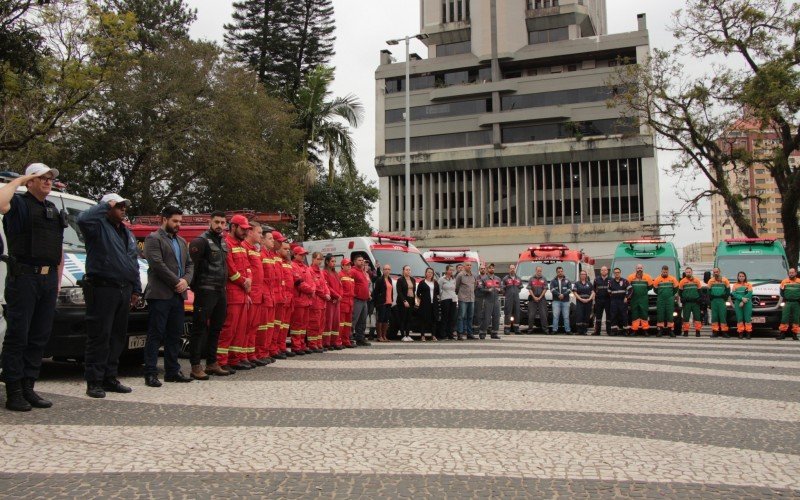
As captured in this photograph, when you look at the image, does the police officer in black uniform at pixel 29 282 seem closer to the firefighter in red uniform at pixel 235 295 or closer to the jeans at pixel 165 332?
the jeans at pixel 165 332

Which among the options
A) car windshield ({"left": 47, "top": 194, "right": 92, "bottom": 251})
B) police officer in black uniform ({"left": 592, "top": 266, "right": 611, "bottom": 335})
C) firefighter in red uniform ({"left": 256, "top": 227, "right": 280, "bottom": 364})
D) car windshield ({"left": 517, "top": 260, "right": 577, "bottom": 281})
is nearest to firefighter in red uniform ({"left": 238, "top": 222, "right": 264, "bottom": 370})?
firefighter in red uniform ({"left": 256, "top": 227, "right": 280, "bottom": 364})

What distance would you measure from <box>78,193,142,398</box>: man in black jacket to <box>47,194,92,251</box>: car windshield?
5.21 ft

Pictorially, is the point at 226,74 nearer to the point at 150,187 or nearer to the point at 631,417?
the point at 150,187

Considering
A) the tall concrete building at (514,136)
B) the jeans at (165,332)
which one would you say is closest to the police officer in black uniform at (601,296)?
the jeans at (165,332)

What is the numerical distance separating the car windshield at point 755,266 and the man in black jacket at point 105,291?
16.7m

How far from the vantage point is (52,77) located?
61.1ft

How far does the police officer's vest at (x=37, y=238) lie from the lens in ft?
19.5

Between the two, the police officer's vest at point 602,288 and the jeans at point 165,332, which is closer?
the jeans at point 165,332

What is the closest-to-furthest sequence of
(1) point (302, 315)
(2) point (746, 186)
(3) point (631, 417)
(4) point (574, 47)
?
(3) point (631, 417) < (1) point (302, 315) < (2) point (746, 186) < (4) point (574, 47)

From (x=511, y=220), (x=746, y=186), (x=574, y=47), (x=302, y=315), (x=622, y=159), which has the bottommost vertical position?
(x=302, y=315)

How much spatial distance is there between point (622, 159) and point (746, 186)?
36003mm

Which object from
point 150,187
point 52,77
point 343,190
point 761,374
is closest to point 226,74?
point 150,187

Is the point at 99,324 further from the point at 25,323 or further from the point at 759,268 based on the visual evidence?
the point at 759,268

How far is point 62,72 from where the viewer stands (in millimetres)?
18750
